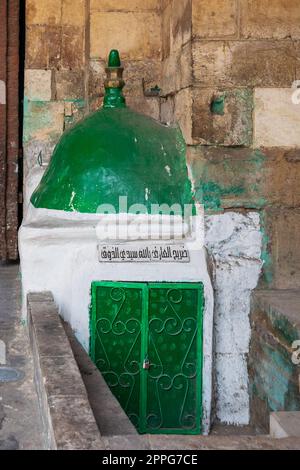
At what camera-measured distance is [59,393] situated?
2.46 metres

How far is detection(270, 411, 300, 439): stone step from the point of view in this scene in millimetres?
2354

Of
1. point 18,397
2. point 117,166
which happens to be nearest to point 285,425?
point 18,397

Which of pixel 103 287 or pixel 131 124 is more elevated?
pixel 131 124

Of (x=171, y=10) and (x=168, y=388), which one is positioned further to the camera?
(x=171, y=10)

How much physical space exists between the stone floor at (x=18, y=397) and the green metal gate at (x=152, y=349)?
0.49 metres

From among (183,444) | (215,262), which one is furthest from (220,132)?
(183,444)

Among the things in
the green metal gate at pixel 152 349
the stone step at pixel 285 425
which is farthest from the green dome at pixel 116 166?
the stone step at pixel 285 425

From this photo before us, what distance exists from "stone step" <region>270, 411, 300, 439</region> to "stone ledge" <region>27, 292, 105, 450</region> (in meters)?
0.63

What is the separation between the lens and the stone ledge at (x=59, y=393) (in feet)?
6.93

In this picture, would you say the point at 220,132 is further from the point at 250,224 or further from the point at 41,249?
the point at 41,249

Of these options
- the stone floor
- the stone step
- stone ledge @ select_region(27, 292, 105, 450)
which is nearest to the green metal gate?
the stone floor

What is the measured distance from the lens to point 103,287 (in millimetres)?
4062

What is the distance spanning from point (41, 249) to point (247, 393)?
150 cm

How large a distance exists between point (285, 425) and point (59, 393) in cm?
76
